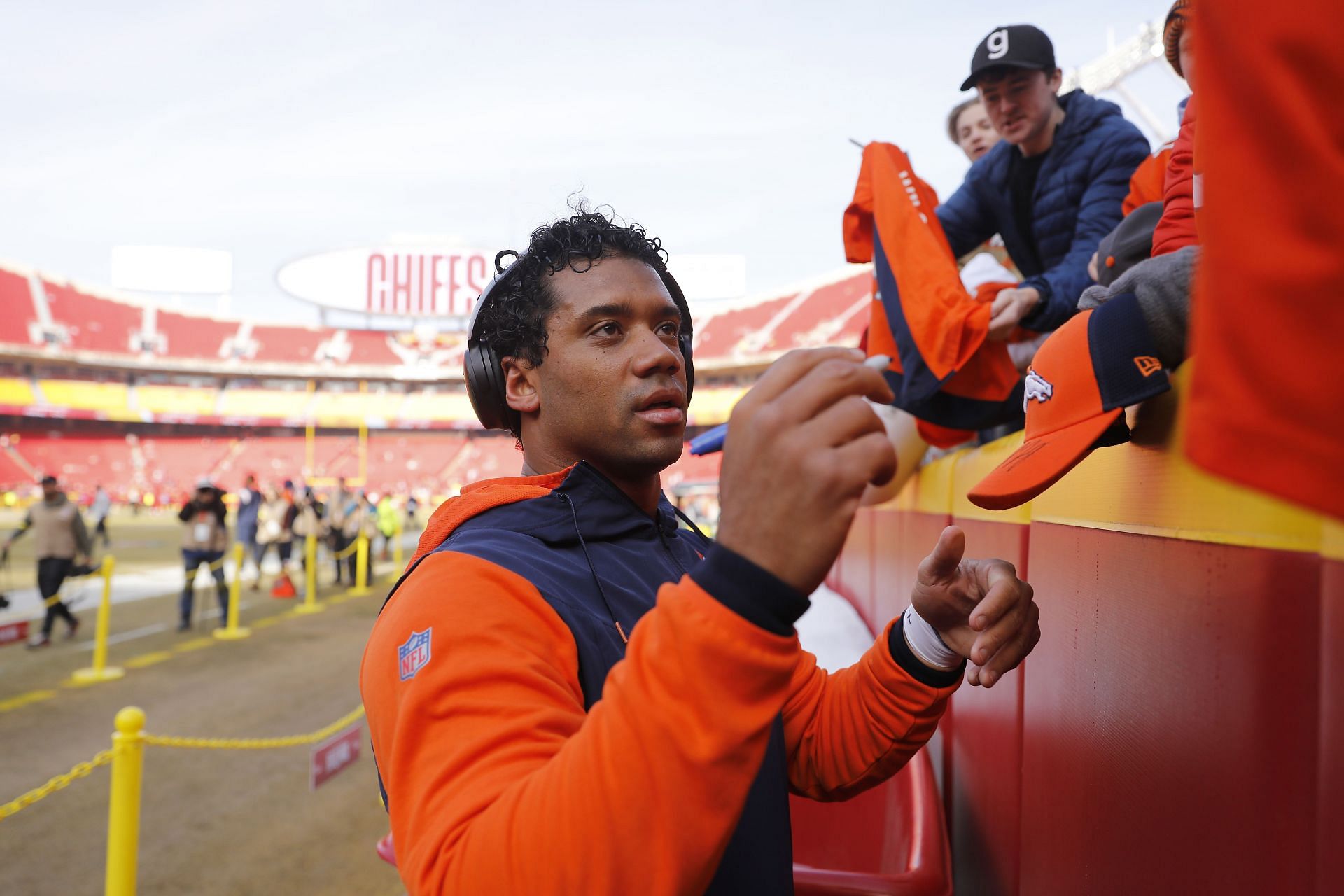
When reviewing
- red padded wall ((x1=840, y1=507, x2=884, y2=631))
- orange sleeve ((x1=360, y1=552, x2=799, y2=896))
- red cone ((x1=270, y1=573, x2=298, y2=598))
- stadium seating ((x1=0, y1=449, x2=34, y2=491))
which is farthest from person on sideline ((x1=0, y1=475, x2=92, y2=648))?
stadium seating ((x1=0, y1=449, x2=34, y2=491))

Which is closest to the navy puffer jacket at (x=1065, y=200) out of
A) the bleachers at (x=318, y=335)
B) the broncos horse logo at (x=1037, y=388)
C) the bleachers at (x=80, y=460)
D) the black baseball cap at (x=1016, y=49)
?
the black baseball cap at (x=1016, y=49)

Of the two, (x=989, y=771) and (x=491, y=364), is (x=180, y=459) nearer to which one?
(x=491, y=364)

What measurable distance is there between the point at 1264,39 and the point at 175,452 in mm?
48884

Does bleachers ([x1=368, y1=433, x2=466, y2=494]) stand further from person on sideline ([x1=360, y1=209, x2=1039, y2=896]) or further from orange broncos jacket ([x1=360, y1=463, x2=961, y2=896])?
orange broncos jacket ([x1=360, y1=463, x2=961, y2=896])

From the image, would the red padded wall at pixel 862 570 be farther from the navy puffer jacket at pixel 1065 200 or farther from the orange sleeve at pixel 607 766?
the orange sleeve at pixel 607 766

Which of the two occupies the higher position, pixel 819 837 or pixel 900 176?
pixel 900 176

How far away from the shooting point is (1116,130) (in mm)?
2537

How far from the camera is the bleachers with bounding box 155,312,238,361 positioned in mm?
46719

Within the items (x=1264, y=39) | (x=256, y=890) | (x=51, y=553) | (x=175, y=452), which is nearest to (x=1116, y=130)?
(x=1264, y=39)

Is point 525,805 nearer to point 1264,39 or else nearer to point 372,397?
point 1264,39

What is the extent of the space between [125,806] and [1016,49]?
12.2 feet

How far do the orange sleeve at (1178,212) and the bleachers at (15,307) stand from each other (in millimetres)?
50770

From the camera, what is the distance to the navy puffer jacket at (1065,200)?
7.31 ft

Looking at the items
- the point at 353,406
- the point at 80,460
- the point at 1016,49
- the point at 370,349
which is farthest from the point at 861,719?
the point at 370,349
